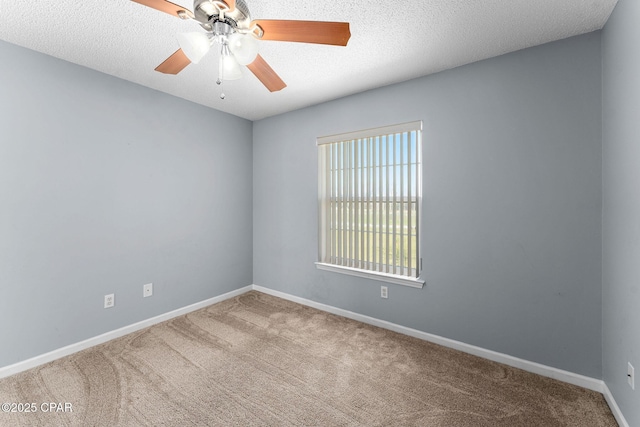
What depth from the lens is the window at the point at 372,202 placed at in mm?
2713

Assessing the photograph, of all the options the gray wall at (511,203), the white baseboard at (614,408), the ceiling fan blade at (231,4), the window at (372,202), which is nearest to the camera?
the ceiling fan blade at (231,4)

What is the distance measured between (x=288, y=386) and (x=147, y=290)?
6.29 ft

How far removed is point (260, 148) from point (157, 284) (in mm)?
2162

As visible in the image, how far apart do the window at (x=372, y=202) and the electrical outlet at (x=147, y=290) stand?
6.12 feet

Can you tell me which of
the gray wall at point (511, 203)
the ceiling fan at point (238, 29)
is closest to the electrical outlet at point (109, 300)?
the ceiling fan at point (238, 29)

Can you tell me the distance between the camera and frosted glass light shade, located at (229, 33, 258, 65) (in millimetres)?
1391

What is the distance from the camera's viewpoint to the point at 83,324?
245 centimetres

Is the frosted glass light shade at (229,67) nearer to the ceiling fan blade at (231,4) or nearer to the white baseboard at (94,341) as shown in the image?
the ceiling fan blade at (231,4)

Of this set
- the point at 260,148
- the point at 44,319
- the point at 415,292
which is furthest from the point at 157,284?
the point at 415,292

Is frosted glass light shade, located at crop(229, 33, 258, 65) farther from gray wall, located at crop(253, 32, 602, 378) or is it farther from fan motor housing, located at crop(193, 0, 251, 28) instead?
gray wall, located at crop(253, 32, 602, 378)

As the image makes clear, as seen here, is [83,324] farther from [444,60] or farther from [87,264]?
[444,60]

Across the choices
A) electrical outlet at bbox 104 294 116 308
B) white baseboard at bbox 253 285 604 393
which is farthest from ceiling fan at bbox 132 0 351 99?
white baseboard at bbox 253 285 604 393

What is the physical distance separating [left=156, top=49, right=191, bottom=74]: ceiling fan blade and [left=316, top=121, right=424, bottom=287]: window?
1.82m

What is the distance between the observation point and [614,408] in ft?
5.56
